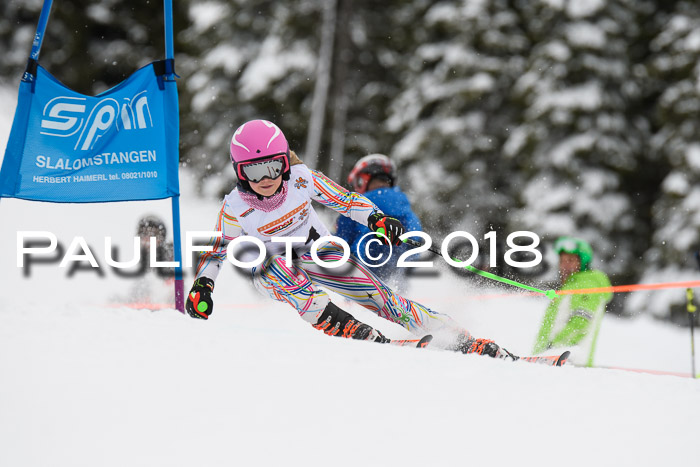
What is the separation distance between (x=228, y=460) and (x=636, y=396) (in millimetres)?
2249

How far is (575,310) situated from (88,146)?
13.0 feet

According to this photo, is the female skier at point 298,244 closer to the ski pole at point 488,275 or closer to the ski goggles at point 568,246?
the ski pole at point 488,275

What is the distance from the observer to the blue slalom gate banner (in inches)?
199

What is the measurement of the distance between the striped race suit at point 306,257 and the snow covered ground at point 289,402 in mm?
335

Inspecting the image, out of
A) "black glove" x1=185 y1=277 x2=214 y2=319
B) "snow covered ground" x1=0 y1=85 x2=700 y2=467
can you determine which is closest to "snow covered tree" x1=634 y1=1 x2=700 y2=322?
"snow covered ground" x1=0 y1=85 x2=700 y2=467

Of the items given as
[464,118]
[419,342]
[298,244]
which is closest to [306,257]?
[298,244]

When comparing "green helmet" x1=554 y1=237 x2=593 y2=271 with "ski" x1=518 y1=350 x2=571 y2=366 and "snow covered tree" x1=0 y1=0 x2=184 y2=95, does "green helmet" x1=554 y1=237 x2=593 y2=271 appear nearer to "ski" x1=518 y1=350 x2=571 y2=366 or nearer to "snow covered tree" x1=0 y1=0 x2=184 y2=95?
"ski" x1=518 y1=350 x2=571 y2=366

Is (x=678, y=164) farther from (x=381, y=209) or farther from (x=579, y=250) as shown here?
(x=381, y=209)

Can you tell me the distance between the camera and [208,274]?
4.36 m

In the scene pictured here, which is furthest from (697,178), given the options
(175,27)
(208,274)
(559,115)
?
(175,27)

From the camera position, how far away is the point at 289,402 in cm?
325

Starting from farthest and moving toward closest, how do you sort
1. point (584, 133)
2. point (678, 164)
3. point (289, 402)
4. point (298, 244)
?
point (584, 133) → point (678, 164) → point (298, 244) → point (289, 402)

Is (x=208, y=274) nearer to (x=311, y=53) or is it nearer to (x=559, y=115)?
(x=559, y=115)

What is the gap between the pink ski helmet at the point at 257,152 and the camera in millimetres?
4141
